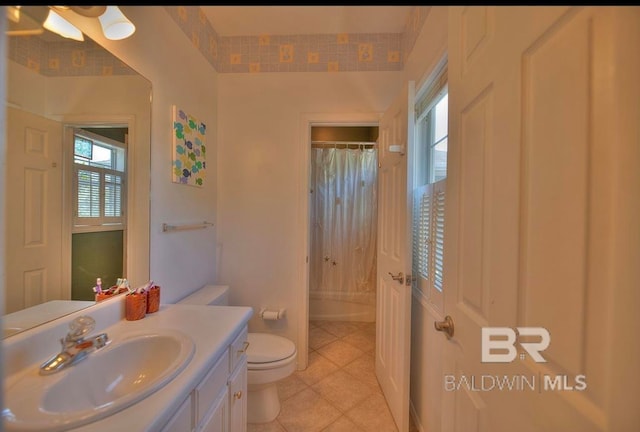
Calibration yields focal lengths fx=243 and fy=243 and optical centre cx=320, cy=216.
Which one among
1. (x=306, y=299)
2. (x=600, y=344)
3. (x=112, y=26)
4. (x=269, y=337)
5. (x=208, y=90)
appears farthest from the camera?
(x=306, y=299)

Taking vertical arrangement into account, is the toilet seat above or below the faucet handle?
below

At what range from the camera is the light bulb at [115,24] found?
3.33ft

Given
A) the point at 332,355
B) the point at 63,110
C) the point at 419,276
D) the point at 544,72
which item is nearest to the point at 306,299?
the point at 332,355

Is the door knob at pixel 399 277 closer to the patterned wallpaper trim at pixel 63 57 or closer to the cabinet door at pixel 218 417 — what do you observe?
the cabinet door at pixel 218 417

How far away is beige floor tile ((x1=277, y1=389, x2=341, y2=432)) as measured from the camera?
4.83ft

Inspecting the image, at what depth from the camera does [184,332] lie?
3.21 ft

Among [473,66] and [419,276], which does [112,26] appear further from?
[419,276]

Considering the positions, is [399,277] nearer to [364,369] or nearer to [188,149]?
[364,369]

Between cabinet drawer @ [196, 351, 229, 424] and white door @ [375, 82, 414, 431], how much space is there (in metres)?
0.97

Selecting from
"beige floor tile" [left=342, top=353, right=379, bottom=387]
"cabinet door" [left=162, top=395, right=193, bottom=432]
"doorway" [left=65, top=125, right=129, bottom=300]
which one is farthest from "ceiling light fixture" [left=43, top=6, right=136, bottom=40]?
"beige floor tile" [left=342, top=353, right=379, bottom=387]

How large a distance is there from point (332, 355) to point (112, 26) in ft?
8.47

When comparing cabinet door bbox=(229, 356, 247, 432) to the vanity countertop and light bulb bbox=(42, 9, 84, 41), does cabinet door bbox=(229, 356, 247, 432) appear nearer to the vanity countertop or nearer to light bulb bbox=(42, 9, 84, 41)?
the vanity countertop

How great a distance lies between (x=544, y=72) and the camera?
44 cm

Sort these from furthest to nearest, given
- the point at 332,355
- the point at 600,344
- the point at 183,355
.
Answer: the point at 332,355 < the point at 183,355 < the point at 600,344
